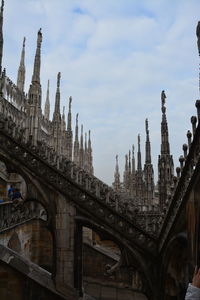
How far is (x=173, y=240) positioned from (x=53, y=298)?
3.06 metres

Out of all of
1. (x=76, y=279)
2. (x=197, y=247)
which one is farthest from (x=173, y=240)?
(x=76, y=279)

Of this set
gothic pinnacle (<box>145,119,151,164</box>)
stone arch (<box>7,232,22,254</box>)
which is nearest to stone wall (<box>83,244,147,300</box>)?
stone arch (<box>7,232,22,254</box>)

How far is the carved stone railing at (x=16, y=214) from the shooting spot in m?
9.98

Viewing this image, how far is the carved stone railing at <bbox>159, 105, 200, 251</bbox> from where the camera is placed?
5.14 m

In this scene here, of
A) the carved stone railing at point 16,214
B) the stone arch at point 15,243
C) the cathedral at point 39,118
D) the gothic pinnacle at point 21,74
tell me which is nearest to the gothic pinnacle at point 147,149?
the cathedral at point 39,118

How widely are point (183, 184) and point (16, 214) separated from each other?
757cm

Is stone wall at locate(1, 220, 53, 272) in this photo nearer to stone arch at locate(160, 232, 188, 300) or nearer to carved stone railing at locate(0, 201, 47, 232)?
carved stone railing at locate(0, 201, 47, 232)

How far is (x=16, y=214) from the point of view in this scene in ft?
37.1

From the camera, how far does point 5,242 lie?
10023mm

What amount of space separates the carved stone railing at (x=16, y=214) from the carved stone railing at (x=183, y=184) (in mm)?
3937

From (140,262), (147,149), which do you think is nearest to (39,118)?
(147,149)

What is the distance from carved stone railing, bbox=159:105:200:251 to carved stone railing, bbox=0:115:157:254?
0.66m

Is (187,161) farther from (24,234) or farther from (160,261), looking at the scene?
(24,234)

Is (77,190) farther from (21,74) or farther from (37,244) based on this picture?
(21,74)
